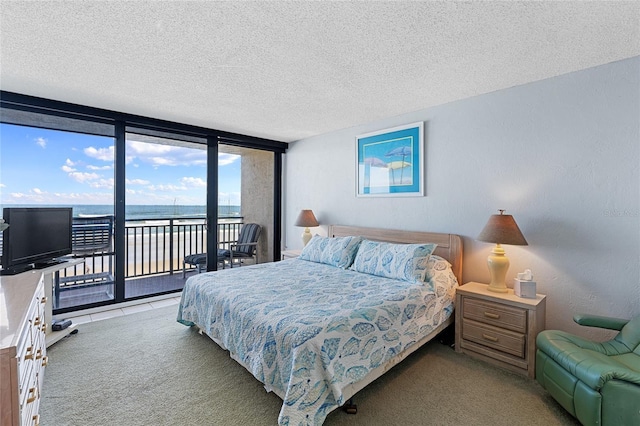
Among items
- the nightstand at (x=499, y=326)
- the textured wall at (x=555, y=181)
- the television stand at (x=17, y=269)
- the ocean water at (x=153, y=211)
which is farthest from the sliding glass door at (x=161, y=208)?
the nightstand at (x=499, y=326)

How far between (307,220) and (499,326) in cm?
279

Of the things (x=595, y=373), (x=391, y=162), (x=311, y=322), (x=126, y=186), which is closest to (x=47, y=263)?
(x=126, y=186)

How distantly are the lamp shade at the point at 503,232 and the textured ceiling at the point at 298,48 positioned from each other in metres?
1.26

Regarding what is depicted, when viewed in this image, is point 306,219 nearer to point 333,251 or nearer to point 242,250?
point 333,251

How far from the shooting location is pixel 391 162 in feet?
11.9

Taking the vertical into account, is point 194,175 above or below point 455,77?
below

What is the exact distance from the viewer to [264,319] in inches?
75.0

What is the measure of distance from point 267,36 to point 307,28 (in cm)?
29

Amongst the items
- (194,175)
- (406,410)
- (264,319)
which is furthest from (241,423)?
(194,175)

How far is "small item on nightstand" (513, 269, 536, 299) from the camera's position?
235 centimetres

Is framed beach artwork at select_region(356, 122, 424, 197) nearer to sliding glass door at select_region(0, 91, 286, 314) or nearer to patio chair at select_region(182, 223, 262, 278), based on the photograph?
sliding glass door at select_region(0, 91, 286, 314)

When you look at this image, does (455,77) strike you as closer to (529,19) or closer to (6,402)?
(529,19)

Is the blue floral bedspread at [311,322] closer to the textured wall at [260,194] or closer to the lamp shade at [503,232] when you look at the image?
the lamp shade at [503,232]

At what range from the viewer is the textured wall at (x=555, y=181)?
217 cm
